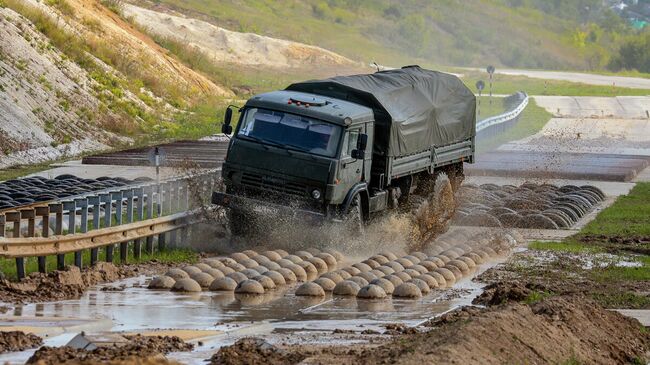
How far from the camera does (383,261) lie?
24.0 meters

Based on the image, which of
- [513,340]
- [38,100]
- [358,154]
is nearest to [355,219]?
[358,154]

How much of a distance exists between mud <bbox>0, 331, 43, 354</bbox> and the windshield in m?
10.2

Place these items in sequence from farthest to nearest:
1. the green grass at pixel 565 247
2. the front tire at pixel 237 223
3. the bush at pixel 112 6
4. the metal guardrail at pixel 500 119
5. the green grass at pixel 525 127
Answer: the bush at pixel 112 6, the green grass at pixel 525 127, the metal guardrail at pixel 500 119, the green grass at pixel 565 247, the front tire at pixel 237 223

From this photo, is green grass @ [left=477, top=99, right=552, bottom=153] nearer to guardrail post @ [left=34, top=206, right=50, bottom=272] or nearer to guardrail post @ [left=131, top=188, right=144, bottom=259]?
guardrail post @ [left=131, top=188, right=144, bottom=259]

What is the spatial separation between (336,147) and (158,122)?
93.2ft

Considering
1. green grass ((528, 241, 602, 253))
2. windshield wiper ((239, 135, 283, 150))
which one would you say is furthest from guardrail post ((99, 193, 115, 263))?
green grass ((528, 241, 602, 253))

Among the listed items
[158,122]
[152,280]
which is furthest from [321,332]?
[158,122]

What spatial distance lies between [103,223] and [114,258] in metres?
2.27

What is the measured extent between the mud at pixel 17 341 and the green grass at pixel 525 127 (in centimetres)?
3691

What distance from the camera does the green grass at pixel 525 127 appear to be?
55.5 metres

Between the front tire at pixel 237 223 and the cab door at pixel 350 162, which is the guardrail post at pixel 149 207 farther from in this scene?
the cab door at pixel 350 162

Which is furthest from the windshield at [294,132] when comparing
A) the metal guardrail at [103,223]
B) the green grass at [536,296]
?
the green grass at [536,296]

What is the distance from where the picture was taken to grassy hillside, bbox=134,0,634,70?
118 meters

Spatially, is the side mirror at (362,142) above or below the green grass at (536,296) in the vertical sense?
above
